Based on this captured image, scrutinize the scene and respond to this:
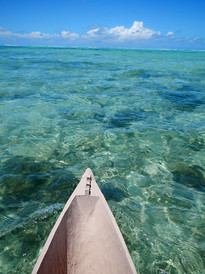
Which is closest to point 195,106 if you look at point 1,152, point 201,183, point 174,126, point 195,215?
point 174,126

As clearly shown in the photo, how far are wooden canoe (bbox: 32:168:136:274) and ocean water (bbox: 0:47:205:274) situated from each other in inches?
44.4

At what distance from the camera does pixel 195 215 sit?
4398 millimetres

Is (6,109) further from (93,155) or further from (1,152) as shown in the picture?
(93,155)

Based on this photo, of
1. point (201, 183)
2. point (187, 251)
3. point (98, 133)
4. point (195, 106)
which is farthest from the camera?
point (195, 106)

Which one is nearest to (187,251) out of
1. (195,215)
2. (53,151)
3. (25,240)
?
(195,215)

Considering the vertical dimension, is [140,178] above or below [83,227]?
below

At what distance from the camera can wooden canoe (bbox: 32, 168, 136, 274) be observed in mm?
2314

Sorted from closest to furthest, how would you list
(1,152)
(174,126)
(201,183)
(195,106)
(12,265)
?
(12,265) → (201,183) → (1,152) → (174,126) → (195,106)

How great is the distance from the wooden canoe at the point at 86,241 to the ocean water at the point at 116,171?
1127 millimetres

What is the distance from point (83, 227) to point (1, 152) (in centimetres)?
478

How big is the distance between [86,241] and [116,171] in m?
3.06

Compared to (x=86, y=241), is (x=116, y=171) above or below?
below

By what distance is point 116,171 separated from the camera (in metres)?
5.76

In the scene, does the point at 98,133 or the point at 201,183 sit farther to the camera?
the point at 98,133
